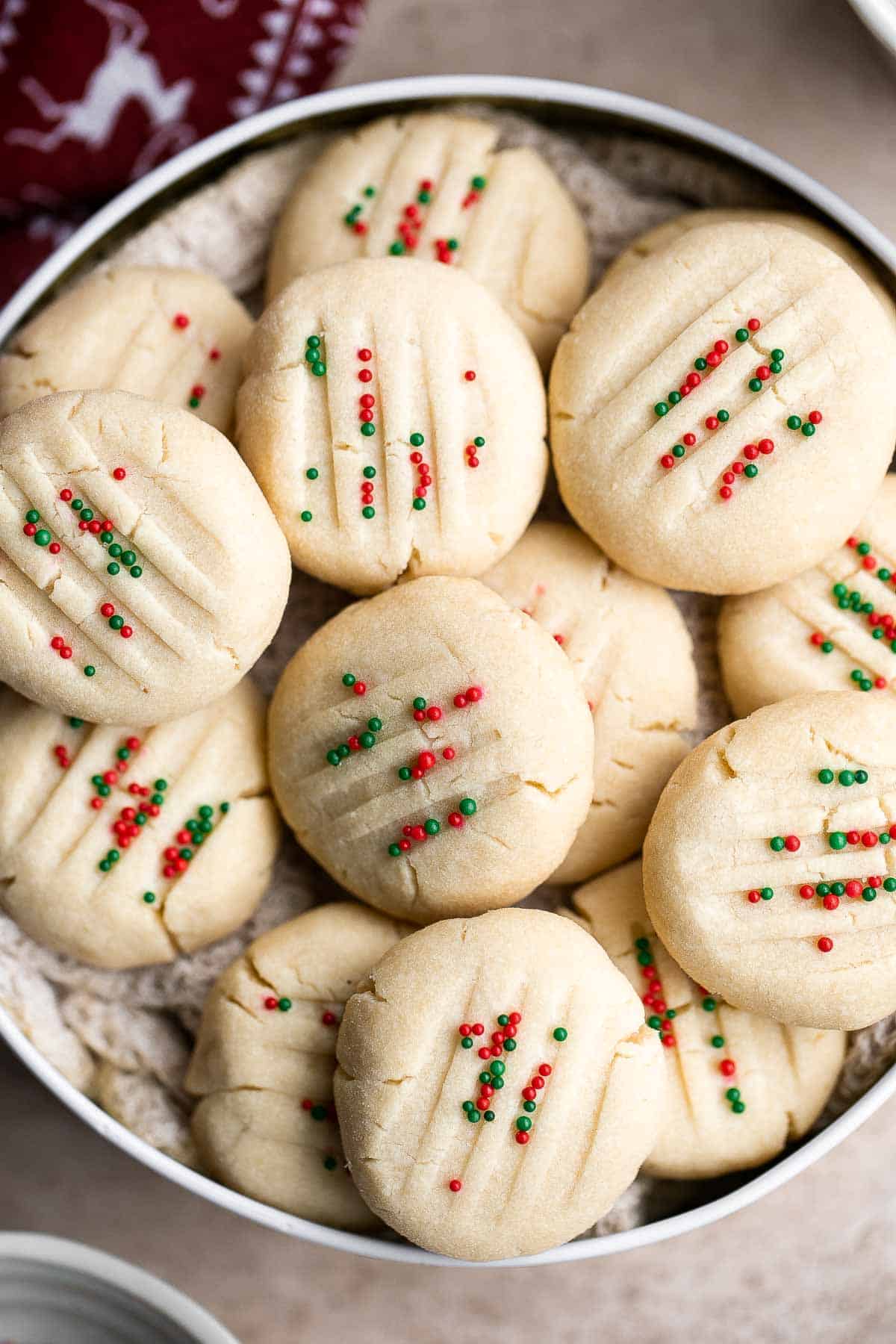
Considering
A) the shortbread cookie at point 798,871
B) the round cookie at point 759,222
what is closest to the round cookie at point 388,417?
the round cookie at point 759,222

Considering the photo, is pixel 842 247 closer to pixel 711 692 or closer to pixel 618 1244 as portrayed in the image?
pixel 711 692

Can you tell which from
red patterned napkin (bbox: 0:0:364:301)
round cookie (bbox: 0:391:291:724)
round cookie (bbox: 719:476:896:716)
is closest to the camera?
round cookie (bbox: 0:391:291:724)

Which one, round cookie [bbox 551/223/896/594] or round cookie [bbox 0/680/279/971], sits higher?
round cookie [bbox 551/223/896/594]

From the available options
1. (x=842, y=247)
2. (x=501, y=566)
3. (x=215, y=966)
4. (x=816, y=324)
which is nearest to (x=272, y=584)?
(x=501, y=566)

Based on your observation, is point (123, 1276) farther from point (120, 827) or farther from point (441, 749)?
point (441, 749)

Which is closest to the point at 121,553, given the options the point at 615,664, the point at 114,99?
the point at 615,664

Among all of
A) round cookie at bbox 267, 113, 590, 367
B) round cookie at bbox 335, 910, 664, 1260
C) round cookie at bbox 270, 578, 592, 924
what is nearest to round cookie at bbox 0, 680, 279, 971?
round cookie at bbox 270, 578, 592, 924

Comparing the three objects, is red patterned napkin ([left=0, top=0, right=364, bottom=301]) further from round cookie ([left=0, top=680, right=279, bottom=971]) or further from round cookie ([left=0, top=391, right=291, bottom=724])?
round cookie ([left=0, top=680, right=279, bottom=971])
